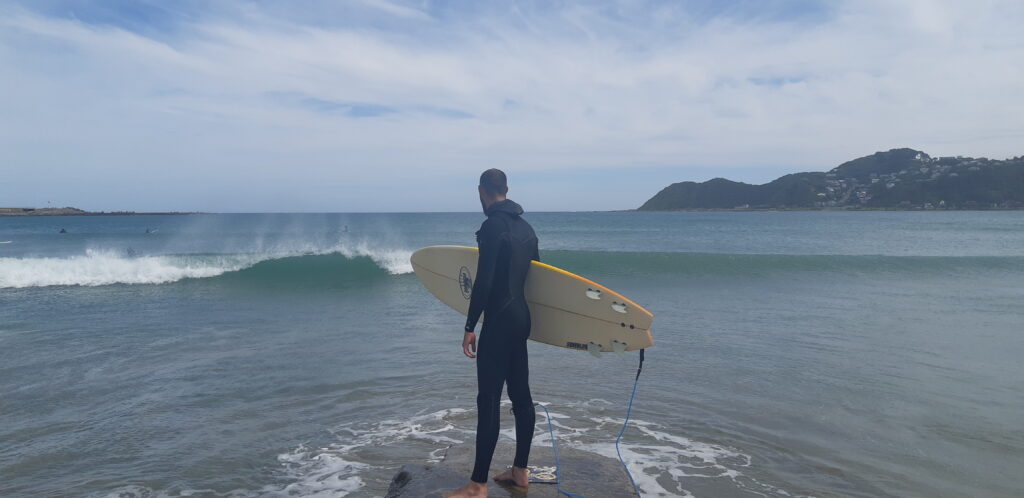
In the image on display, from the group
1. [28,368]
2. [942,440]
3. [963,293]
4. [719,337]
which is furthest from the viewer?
[963,293]

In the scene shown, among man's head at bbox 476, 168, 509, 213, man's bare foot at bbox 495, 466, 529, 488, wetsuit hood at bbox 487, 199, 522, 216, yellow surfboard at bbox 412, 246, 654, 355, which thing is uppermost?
man's head at bbox 476, 168, 509, 213

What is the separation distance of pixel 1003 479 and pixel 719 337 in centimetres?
456

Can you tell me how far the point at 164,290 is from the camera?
47.9 feet

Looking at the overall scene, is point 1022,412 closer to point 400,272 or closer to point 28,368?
point 28,368

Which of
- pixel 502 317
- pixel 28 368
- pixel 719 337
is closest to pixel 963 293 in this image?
pixel 719 337

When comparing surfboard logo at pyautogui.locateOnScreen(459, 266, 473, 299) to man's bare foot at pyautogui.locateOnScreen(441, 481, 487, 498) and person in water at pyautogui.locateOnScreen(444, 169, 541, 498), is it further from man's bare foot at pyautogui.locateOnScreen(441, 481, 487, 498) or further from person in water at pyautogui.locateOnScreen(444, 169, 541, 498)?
man's bare foot at pyautogui.locateOnScreen(441, 481, 487, 498)

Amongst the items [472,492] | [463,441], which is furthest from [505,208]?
[463,441]

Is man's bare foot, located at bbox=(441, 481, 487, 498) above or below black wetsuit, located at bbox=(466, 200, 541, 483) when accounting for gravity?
below

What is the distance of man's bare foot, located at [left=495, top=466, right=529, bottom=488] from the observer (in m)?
3.49

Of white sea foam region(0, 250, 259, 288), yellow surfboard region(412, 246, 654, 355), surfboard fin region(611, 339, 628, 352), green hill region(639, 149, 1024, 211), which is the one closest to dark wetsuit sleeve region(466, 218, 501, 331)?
yellow surfboard region(412, 246, 654, 355)

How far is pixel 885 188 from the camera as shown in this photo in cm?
10681

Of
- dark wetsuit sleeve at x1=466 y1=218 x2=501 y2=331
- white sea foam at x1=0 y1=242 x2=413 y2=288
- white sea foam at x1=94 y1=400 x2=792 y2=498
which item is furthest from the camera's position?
white sea foam at x1=0 y1=242 x2=413 y2=288

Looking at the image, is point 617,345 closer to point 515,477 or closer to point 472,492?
point 515,477

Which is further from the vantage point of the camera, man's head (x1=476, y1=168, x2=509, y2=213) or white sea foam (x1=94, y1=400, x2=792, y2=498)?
white sea foam (x1=94, y1=400, x2=792, y2=498)
